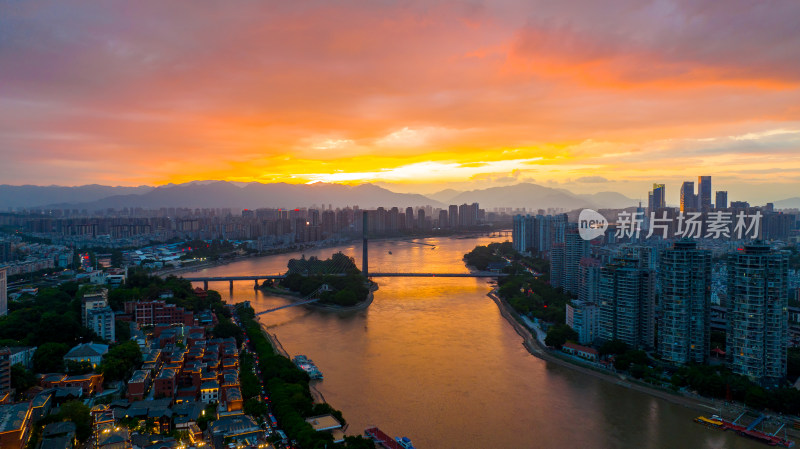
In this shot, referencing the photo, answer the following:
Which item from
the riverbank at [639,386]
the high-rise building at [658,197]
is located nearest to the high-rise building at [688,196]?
the high-rise building at [658,197]

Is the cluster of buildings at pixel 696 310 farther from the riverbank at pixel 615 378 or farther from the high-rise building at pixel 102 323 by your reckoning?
the high-rise building at pixel 102 323

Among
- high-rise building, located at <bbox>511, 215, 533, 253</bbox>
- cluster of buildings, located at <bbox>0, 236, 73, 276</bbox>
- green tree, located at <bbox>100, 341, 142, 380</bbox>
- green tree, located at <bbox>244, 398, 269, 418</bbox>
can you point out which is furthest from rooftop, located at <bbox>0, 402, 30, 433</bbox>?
high-rise building, located at <bbox>511, 215, 533, 253</bbox>

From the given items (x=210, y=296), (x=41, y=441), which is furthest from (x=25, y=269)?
(x=41, y=441)

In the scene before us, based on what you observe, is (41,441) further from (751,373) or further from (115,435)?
(751,373)

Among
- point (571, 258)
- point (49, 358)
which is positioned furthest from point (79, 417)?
point (571, 258)

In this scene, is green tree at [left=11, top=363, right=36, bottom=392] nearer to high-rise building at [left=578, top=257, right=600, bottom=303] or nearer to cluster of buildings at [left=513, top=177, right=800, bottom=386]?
cluster of buildings at [left=513, top=177, right=800, bottom=386]

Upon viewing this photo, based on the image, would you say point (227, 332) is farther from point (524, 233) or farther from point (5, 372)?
point (524, 233)
